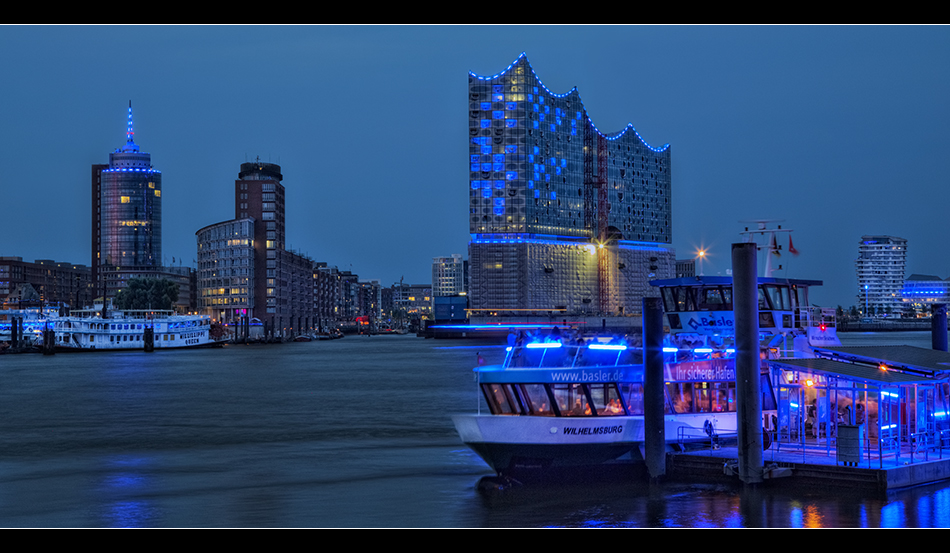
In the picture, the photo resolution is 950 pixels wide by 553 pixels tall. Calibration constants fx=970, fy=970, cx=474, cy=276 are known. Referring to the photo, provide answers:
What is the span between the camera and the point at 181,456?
35156 mm

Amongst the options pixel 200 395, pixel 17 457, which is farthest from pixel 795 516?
pixel 200 395

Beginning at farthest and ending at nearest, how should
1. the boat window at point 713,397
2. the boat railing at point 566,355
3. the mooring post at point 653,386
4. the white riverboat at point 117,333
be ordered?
the white riverboat at point 117,333
the boat window at point 713,397
the boat railing at point 566,355
the mooring post at point 653,386

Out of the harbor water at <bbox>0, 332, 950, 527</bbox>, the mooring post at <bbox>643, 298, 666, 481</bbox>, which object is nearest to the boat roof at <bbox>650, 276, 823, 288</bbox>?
the mooring post at <bbox>643, 298, 666, 481</bbox>

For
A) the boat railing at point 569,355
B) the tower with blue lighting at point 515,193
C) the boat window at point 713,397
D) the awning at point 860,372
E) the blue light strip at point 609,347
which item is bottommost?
the boat window at point 713,397

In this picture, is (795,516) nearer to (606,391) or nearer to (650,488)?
(650,488)

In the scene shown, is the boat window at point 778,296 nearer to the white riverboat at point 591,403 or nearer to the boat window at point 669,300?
the white riverboat at point 591,403

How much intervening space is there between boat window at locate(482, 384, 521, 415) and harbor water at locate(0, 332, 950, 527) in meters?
2.22

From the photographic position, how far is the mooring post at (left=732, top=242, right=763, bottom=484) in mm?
23016

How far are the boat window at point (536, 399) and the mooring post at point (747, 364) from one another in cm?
505

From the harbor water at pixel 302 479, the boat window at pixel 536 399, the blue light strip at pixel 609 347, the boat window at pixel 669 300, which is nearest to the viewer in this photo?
the harbor water at pixel 302 479

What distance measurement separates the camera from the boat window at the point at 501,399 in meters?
25.8

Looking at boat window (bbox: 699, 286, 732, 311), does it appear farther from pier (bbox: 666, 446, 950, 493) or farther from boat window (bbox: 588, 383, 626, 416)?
boat window (bbox: 588, 383, 626, 416)

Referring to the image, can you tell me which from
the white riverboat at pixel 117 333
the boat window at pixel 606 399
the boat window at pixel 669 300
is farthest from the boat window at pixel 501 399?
the white riverboat at pixel 117 333

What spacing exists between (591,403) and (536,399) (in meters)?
1.51
